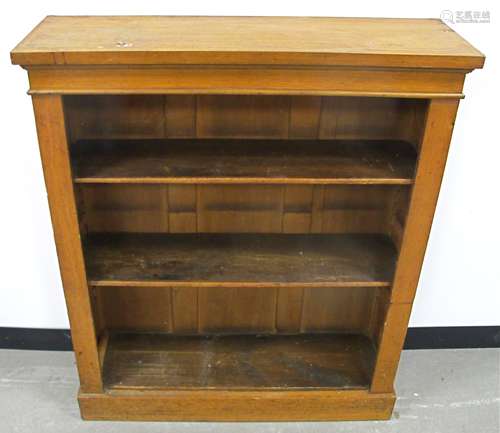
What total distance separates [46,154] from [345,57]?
0.69 meters

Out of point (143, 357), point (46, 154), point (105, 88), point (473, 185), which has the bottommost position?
point (143, 357)

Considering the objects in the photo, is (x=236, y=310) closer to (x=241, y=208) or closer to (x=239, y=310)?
(x=239, y=310)

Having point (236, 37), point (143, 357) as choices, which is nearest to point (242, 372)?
point (143, 357)

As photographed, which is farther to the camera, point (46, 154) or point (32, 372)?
point (32, 372)

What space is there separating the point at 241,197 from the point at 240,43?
0.51m

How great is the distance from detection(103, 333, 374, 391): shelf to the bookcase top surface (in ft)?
3.21

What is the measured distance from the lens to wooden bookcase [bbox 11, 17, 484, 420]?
1200 millimetres

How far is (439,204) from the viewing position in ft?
5.69

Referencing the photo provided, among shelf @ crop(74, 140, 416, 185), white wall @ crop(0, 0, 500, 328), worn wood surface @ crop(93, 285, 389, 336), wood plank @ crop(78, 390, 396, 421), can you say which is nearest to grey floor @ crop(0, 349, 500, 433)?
wood plank @ crop(78, 390, 396, 421)

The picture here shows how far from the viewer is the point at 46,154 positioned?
4.18ft

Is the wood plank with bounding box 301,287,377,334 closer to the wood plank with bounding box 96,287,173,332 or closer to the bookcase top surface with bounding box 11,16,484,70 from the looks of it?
the wood plank with bounding box 96,287,173,332

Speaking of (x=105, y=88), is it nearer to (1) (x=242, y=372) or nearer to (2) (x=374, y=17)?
(2) (x=374, y=17)

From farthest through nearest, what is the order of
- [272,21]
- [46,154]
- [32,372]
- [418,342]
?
[418,342] → [32,372] → [272,21] → [46,154]

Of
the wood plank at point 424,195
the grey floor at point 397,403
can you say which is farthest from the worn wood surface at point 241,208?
the grey floor at point 397,403
